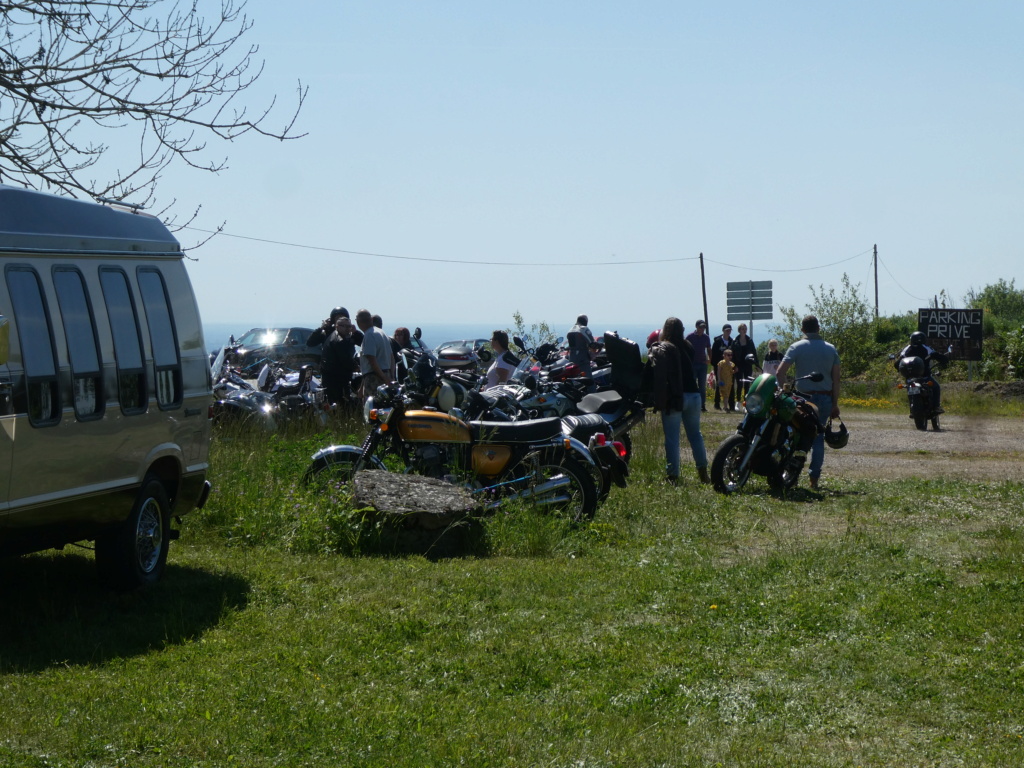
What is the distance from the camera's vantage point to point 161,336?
7.88m

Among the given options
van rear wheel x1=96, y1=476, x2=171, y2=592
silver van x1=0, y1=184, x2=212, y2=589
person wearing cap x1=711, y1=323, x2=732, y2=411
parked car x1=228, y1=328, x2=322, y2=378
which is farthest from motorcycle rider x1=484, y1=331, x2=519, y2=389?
parked car x1=228, y1=328, x2=322, y2=378

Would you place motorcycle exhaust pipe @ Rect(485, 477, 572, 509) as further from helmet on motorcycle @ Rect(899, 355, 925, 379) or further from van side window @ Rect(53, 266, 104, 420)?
helmet on motorcycle @ Rect(899, 355, 925, 379)

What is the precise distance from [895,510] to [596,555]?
3678mm

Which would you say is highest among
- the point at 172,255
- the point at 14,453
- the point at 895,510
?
the point at 172,255

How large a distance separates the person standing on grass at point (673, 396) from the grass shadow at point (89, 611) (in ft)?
20.5

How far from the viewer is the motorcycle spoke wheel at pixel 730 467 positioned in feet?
41.0

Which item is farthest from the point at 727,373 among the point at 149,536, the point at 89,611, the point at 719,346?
the point at 89,611

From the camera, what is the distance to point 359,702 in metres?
5.30

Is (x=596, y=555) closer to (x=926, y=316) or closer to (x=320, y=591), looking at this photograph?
(x=320, y=591)

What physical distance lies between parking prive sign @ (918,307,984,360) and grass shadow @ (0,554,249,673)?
26.1m

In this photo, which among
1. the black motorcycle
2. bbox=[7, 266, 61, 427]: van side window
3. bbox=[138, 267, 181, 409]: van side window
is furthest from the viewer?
the black motorcycle

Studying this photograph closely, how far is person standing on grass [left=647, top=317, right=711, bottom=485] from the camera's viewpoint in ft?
43.5

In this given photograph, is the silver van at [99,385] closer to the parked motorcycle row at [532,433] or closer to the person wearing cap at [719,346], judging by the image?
the parked motorcycle row at [532,433]

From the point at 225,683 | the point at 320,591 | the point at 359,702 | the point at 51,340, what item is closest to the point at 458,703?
the point at 359,702
